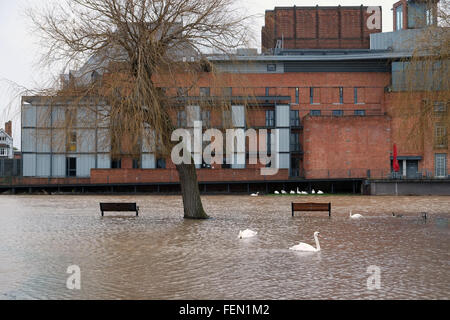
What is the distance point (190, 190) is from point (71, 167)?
40.4 meters

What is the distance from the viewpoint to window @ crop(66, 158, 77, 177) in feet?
198

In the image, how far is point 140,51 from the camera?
19750mm

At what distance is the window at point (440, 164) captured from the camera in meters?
59.7

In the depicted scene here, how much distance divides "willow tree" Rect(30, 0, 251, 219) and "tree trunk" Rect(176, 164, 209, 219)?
1.79 meters

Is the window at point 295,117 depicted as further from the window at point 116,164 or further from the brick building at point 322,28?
the window at point 116,164

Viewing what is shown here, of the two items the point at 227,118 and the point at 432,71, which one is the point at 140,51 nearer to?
the point at 227,118

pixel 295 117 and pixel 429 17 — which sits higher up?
pixel 295 117

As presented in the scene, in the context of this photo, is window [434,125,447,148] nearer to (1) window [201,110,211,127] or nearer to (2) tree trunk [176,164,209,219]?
(1) window [201,110,211,127]

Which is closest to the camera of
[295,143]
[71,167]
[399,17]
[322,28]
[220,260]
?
[220,260]

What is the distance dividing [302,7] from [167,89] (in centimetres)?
6025

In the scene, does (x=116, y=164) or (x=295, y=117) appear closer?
(x=116, y=164)

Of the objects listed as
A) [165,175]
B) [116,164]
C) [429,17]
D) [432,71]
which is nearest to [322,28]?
[165,175]

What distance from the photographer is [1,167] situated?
227ft

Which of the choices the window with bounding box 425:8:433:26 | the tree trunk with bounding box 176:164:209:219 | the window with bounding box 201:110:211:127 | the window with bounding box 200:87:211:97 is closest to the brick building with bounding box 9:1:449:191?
the tree trunk with bounding box 176:164:209:219
